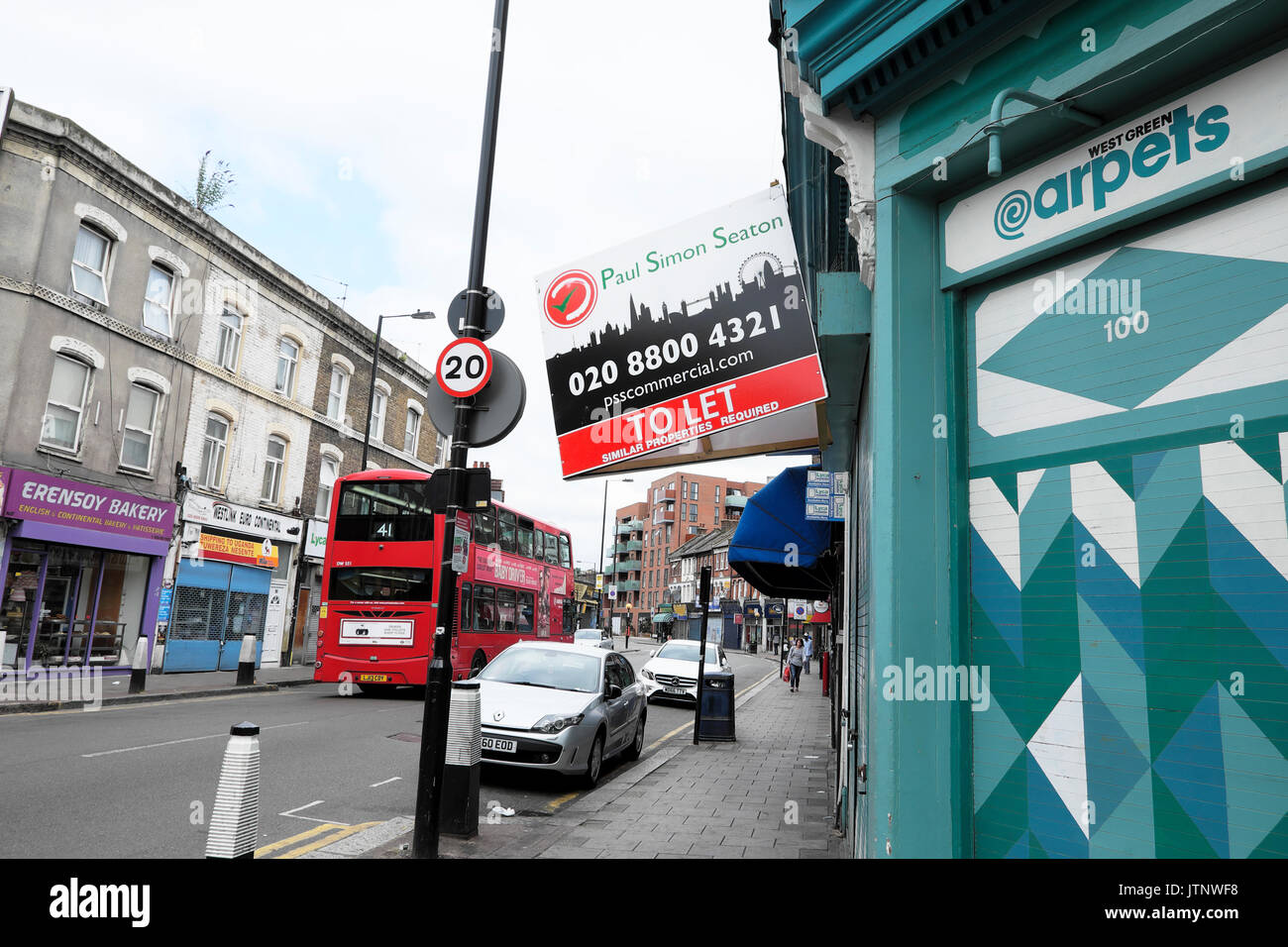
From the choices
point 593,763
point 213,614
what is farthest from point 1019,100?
point 213,614

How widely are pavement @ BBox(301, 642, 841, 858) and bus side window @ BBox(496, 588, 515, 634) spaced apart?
718 centimetres

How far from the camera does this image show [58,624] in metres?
17.7

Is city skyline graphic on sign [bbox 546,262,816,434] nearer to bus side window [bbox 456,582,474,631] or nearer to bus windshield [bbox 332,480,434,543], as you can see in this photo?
bus windshield [bbox 332,480,434,543]

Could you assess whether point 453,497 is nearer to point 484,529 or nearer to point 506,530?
point 484,529

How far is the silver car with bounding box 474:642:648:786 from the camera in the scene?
8953 millimetres

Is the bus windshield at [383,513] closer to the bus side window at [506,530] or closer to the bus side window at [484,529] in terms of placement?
the bus side window at [484,529]

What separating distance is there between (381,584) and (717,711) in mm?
7284

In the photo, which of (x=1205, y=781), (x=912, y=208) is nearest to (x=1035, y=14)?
(x=912, y=208)

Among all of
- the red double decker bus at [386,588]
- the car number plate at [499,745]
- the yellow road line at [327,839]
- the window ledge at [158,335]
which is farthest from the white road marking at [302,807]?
the window ledge at [158,335]

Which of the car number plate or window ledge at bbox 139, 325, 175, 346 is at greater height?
window ledge at bbox 139, 325, 175, 346

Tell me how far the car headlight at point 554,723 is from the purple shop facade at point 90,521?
10702 millimetres

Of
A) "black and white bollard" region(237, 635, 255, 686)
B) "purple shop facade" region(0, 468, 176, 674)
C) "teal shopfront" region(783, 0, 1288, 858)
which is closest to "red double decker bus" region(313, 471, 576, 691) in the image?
"black and white bollard" region(237, 635, 255, 686)

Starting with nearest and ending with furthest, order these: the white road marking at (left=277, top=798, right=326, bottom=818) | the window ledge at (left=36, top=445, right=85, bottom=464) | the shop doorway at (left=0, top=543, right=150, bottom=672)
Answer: the white road marking at (left=277, top=798, right=326, bottom=818), the shop doorway at (left=0, top=543, right=150, bottom=672), the window ledge at (left=36, top=445, right=85, bottom=464)
